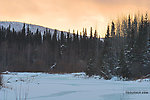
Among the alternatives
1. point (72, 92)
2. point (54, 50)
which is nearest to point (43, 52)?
point (54, 50)

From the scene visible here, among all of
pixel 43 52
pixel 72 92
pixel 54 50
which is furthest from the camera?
pixel 54 50

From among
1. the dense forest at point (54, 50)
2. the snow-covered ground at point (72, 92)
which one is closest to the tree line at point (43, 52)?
the dense forest at point (54, 50)

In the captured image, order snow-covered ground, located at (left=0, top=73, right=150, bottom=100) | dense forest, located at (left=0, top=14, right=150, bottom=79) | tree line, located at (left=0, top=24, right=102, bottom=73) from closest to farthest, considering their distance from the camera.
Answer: snow-covered ground, located at (left=0, top=73, right=150, bottom=100) → dense forest, located at (left=0, top=14, right=150, bottom=79) → tree line, located at (left=0, top=24, right=102, bottom=73)

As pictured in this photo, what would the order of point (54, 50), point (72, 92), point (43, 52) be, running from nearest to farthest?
point (72, 92), point (43, 52), point (54, 50)

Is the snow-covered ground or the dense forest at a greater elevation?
the dense forest

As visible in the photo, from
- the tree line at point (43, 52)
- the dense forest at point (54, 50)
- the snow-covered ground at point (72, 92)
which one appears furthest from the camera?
the tree line at point (43, 52)

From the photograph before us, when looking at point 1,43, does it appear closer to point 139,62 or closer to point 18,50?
point 18,50

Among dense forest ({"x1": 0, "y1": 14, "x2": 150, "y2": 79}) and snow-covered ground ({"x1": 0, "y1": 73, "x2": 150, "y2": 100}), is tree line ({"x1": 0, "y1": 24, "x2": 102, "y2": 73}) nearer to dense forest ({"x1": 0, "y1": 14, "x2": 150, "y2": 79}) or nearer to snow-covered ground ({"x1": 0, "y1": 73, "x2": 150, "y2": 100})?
dense forest ({"x1": 0, "y1": 14, "x2": 150, "y2": 79})

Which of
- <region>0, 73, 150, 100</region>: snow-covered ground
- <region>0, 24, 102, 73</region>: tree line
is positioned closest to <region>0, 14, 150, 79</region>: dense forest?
<region>0, 24, 102, 73</region>: tree line

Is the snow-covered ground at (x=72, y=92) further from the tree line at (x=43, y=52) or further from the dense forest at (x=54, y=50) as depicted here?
the tree line at (x=43, y=52)

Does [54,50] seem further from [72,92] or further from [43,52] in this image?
[72,92]

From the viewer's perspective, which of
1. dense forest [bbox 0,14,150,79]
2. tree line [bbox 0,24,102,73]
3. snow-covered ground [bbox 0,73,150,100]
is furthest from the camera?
tree line [bbox 0,24,102,73]

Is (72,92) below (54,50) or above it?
below

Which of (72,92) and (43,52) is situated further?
(43,52)
